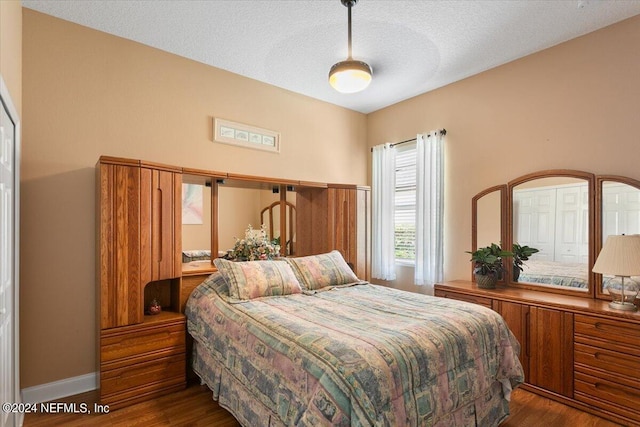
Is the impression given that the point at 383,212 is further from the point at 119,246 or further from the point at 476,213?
the point at 119,246

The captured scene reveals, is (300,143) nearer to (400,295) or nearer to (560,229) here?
(400,295)

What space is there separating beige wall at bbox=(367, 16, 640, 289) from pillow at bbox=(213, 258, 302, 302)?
2.03 metres

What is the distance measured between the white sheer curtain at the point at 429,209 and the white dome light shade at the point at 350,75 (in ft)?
5.44

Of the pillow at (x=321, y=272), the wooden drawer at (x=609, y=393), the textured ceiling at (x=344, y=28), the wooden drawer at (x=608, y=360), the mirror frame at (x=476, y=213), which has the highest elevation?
the textured ceiling at (x=344, y=28)

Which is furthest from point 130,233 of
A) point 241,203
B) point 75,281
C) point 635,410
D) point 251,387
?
point 635,410

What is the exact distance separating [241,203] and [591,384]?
3234 millimetres

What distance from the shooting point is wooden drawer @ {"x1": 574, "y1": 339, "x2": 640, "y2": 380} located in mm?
2264

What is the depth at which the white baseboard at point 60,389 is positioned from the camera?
2.50 m

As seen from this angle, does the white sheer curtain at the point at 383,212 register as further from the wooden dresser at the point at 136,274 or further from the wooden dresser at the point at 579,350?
the wooden dresser at the point at 136,274

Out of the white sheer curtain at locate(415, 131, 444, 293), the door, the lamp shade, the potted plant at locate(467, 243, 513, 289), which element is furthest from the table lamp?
the door

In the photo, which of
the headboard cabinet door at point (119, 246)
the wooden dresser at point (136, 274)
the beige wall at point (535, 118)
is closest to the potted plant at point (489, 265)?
the beige wall at point (535, 118)

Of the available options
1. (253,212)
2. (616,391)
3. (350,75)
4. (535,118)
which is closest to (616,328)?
(616,391)

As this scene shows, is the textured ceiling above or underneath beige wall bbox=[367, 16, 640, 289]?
above

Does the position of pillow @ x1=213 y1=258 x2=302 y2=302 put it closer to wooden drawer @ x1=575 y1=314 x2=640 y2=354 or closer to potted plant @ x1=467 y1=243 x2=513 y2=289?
potted plant @ x1=467 y1=243 x2=513 y2=289
